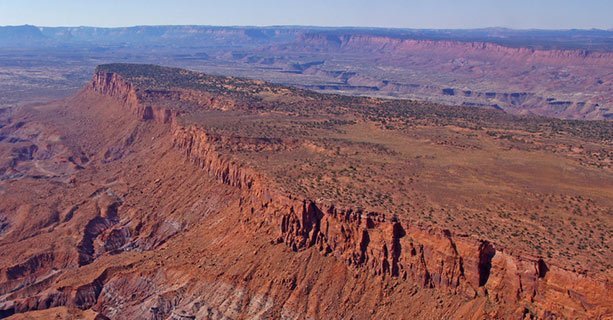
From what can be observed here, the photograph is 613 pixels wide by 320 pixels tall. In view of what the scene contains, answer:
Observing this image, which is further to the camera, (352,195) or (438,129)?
(438,129)

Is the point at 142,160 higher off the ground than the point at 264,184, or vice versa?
the point at 264,184

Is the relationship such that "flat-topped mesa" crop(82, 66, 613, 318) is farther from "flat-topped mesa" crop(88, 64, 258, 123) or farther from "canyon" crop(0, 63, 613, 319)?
"flat-topped mesa" crop(88, 64, 258, 123)

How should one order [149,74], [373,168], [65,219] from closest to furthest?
[373,168] → [65,219] → [149,74]

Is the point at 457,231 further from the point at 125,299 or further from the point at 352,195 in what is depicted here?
the point at 125,299

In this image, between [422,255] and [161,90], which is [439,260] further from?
[161,90]

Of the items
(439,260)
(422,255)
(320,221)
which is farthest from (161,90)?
(439,260)

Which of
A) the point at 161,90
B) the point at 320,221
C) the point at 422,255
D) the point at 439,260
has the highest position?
the point at 161,90

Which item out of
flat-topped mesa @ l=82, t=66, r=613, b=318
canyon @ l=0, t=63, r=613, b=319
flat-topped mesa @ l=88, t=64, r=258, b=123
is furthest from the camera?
flat-topped mesa @ l=88, t=64, r=258, b=123

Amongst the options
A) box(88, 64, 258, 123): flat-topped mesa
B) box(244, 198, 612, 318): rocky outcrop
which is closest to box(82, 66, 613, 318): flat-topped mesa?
box(244, 198, 612, 318): rocky outcrop

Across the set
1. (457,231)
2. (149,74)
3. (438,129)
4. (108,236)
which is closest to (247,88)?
(149,74)
